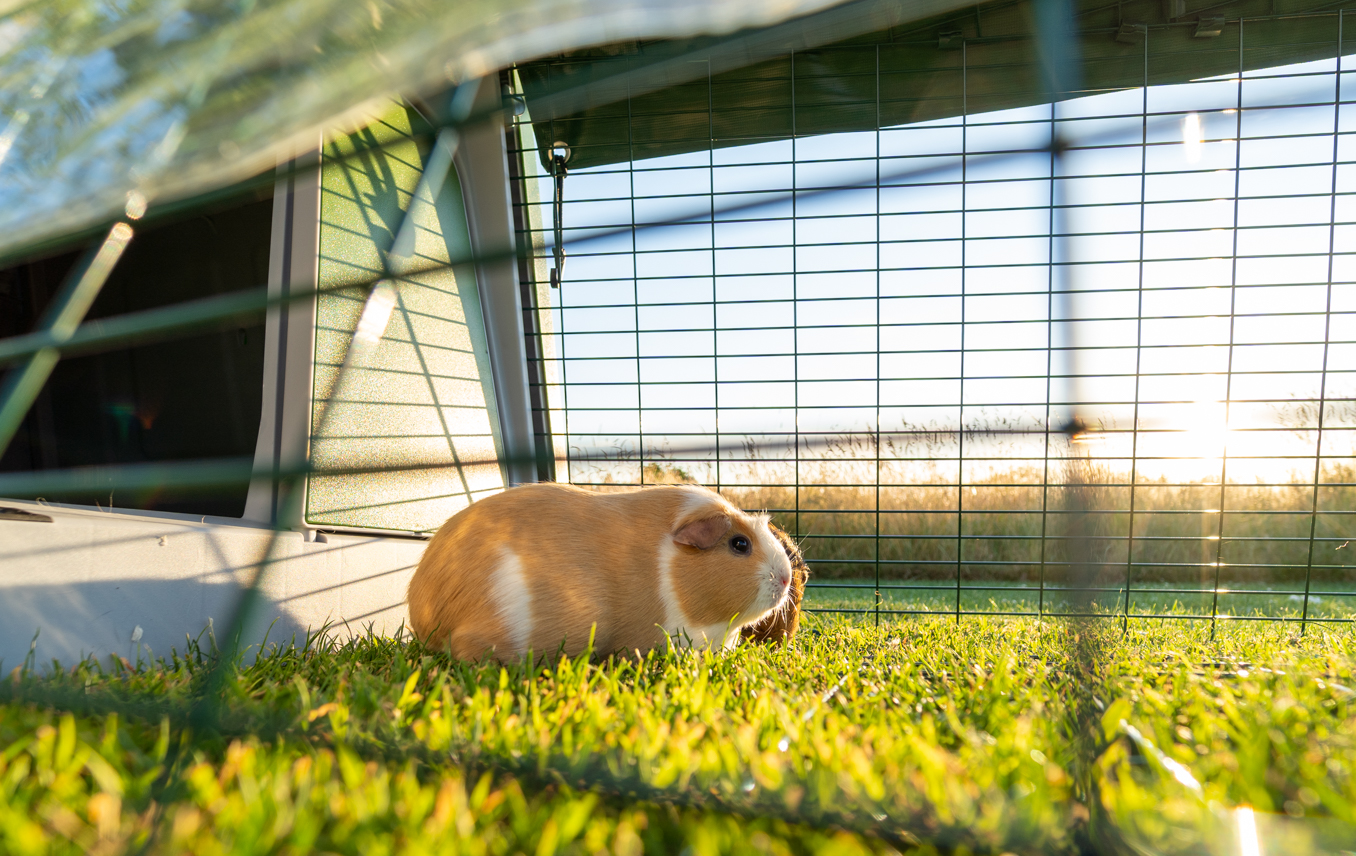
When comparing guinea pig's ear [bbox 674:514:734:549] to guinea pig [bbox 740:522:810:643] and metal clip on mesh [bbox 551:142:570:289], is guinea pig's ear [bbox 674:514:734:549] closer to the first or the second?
guinea pig [bbox 740:522:810:643]

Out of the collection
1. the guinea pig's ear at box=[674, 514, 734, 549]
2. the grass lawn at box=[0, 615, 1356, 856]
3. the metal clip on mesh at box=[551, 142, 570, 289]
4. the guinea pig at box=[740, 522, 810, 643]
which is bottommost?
the guinea pig at box=[740, 522, 810, 643]

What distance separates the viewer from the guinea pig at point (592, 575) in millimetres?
1673

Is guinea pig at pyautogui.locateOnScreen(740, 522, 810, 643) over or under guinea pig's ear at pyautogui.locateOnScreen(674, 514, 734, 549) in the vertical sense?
under

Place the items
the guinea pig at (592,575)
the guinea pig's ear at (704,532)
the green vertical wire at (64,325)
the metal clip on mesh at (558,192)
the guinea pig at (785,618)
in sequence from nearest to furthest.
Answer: the green vertical wire at (64,325) < the guinea pig at (592,575) < the guinea pig's ear at (704,532) < the guinea pig at (785,618) < the metal clip on mesh at (558,192)

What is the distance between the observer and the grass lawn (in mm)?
762

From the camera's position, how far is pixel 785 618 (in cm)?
211

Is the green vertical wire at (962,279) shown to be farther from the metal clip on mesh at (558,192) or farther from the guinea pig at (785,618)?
the metal clip on mesh at (558,192)

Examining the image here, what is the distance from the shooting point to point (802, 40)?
0.91 meters

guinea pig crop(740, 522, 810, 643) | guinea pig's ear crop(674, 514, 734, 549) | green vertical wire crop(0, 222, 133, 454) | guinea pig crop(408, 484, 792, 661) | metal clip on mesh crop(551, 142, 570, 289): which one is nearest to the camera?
green vertical wire crop(0, 222, 133, 454)

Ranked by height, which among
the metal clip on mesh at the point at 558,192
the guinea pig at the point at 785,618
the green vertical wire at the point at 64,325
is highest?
the metal clip on mesh at the point at 558,192

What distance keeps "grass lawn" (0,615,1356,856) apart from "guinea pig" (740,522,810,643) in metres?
0.53

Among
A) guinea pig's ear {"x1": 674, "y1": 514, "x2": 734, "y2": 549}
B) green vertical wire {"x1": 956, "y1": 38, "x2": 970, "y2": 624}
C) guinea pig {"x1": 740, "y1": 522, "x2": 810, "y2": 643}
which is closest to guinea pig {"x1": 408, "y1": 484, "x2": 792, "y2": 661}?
guinea pig's ear {"x1": 674, "y1": 514, "x2": 734, "y2": 549}

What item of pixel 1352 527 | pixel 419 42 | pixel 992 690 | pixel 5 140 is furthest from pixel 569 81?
pixel 1352 527

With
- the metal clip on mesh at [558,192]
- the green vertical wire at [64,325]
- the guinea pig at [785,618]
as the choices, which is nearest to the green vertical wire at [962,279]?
the guinea pig at [785,618]
